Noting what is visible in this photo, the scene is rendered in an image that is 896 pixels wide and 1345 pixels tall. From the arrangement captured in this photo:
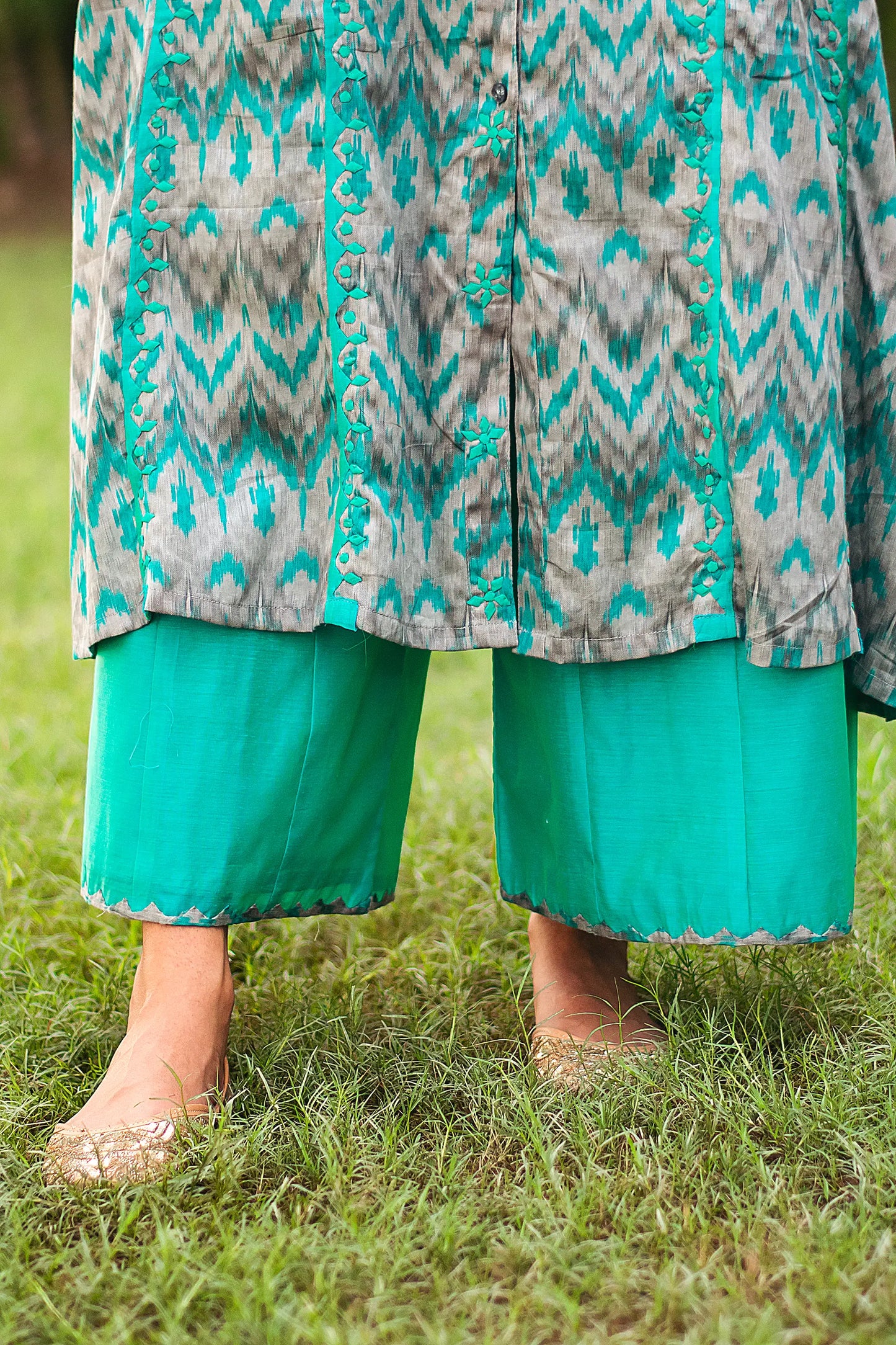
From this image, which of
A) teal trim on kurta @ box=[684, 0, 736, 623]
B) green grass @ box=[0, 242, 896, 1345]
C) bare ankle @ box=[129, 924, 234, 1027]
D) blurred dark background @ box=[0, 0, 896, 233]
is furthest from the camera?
blurred dark background @ box=[0, 0, 896, 233]

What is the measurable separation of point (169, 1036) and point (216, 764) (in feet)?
0.92

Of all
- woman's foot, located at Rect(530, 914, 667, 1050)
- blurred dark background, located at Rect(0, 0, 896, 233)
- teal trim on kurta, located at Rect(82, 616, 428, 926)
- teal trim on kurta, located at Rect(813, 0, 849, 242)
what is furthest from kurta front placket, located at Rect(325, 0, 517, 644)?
blurred dark background, located at Rect(0, 0, 896, 233)

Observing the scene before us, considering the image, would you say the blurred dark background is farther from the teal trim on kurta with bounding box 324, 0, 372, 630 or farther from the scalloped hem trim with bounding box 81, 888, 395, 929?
the scalloped hem trim with bounding box 81, 888, 395, 929

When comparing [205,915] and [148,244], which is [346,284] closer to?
[148,244]

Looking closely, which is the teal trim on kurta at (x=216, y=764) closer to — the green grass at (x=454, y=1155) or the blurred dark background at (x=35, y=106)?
the green grass at (x=454, y=1155)

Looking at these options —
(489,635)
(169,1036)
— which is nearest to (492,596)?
(489,635)

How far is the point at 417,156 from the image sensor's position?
125 cm

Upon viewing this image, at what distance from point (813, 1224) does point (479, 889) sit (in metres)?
0.92

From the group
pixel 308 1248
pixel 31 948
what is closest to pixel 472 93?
pixel 308 1248

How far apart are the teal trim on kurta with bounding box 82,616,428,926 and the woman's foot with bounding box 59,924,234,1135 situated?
36 mm

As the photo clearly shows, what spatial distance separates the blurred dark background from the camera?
1409 cm

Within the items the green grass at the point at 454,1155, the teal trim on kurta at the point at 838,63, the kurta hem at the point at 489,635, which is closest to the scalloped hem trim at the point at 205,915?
the green grass at the point at 454,1155

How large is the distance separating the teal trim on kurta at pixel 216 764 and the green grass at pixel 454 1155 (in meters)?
0.23

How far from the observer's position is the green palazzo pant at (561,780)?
1.26 m
